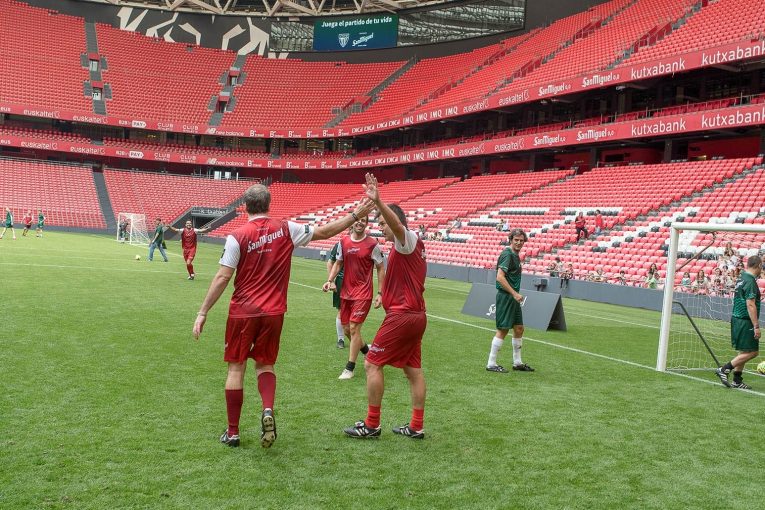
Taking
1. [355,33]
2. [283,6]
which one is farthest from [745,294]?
[283,6]

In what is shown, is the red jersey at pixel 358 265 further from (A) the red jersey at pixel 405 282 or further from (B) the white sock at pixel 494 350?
(A) the red jersey at pixel 405 282

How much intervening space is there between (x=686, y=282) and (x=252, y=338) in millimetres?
17755

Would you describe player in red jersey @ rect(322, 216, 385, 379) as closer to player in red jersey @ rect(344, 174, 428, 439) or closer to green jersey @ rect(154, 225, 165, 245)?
player in red jersey @ rect(344, 174, 428, 439)

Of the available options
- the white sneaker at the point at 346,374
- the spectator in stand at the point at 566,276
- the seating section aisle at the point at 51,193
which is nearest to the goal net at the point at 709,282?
the spectator in stand at the point at 566,276

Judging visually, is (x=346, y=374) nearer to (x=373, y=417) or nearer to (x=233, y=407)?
(x=373, y=417)

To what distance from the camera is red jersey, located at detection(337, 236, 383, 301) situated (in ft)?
28.9

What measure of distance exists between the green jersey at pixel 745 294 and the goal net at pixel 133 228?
132ft

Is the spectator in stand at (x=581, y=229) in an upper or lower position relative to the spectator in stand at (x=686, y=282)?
upper

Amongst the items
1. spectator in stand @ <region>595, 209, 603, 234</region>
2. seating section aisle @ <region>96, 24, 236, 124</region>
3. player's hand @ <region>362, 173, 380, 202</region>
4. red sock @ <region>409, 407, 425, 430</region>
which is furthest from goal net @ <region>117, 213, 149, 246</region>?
player's hand @ <region>362, 173, 380, 202</region>

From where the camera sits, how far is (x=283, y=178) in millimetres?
62938

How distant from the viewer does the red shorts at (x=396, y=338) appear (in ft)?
18.8

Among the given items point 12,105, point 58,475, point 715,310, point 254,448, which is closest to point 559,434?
point 254,448

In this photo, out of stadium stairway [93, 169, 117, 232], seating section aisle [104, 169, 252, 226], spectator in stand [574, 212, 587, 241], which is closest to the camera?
spectator in stand [574, 212, 587, 241]

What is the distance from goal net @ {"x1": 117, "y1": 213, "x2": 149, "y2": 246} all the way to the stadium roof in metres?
23.7
